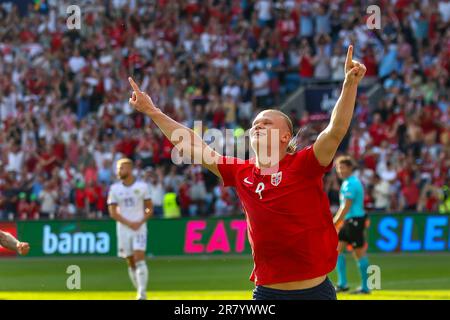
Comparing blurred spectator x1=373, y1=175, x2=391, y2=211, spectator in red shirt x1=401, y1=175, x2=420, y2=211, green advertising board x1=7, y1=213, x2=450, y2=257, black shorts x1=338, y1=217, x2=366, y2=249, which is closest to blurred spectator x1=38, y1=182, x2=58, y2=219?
green advertising board x1=7, y1=213, x2=450, y2=257

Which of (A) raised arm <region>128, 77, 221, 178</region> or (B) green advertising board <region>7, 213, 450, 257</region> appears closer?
(A) raised arm <region>128, 77, 221, 178</region>

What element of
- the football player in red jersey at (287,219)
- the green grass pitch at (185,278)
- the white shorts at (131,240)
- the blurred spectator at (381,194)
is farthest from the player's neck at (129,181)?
the football player in red jersey at (287,219)

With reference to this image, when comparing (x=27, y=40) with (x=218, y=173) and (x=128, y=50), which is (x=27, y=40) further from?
(x=218, y=173)

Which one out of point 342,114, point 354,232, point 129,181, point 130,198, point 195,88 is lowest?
point 354,232

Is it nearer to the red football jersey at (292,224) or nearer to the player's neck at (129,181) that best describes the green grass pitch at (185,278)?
the player's neck at (129,181)

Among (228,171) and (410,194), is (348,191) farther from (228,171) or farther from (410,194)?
(228,171)

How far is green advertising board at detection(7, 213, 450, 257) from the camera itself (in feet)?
78.3

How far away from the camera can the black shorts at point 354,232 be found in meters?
17.8

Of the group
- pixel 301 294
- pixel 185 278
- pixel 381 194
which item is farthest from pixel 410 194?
pixel 301 294

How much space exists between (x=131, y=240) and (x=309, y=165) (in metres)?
10.7

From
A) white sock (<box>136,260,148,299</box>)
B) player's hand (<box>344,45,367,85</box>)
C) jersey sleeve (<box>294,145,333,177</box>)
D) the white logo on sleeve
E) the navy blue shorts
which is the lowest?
white sock (<box>136,260,148,299</box>)

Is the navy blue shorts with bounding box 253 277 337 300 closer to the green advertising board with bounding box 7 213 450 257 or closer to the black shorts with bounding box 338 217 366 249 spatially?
the black shorts with bounding box 338 217 366 249

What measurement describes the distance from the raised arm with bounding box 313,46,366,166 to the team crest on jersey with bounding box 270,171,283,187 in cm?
36

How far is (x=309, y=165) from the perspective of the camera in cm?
751
